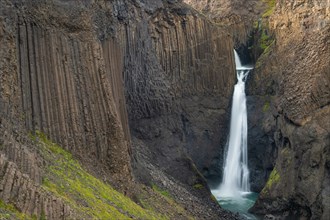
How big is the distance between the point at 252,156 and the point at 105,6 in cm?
2514

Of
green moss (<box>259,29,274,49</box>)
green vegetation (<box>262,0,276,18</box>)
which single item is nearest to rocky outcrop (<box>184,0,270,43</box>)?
green vegetation (<box>262,0,276,18</box>)

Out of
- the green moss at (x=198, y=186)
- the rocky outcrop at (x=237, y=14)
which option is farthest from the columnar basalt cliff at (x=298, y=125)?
the rocky outcrop at (x=237, y=14)

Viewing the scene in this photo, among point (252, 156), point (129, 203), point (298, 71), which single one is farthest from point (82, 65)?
point (252, 156)

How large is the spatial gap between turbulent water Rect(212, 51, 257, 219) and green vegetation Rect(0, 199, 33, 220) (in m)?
27.3

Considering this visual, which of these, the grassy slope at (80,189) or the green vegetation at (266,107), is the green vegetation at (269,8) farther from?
the grassy slope at (80,189)

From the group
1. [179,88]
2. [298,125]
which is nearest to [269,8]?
[179,88]

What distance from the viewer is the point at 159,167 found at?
37.9 metres

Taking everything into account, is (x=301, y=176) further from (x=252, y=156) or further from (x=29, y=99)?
(x=29, y=99)

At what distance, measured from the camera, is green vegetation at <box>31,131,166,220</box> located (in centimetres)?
1772

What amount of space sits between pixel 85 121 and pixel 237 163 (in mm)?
26449

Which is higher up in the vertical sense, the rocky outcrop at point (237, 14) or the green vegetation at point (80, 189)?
the rocky outcrop at point (237, 14)

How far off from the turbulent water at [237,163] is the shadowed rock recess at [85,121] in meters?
5.17

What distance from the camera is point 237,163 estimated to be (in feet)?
154

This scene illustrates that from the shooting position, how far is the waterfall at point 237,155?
45.1m
